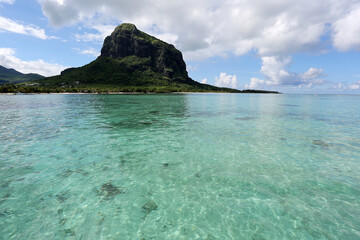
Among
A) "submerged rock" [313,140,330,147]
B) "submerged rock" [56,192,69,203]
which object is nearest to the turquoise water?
"submerged rock" [56,192,69,203]

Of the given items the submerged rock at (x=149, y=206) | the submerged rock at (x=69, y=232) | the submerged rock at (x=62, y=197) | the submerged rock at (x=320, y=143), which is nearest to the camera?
the submerged rock at (x=69, y=232)

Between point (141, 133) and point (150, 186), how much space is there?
13662 mm

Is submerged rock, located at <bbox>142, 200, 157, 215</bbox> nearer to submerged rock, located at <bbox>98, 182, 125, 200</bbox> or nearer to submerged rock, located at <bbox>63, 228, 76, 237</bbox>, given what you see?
submerged rock, located at <bbox>98, 182, 125, 200</bbox>

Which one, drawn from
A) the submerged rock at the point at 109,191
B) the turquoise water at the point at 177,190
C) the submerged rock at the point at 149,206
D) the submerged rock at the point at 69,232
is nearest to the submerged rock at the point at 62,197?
the turquoise water at the point at 177,190

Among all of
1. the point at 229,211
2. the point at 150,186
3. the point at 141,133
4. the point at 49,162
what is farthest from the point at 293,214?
the point at 141,133

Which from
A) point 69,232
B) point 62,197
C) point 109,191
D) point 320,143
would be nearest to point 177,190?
point 109,191

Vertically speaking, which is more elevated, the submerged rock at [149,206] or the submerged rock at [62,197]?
the submerged rock at [62,197]

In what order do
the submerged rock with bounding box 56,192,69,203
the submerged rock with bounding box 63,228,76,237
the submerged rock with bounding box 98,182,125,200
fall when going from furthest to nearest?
the submerged rock with bounding box 98,182,125,200 < the submerged rock with bounding box 56,192,69,203 < the submerged rock with bounding box 63,228,76,237

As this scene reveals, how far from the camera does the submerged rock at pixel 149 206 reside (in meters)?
8.95

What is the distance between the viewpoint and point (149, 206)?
9297 millimetres

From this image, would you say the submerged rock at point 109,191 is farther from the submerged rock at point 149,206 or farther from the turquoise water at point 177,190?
the submerged rock at point 149,206

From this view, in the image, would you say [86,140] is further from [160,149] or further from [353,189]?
[353,189]

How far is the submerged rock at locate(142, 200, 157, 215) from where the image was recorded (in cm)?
895

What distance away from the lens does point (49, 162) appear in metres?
14.1
